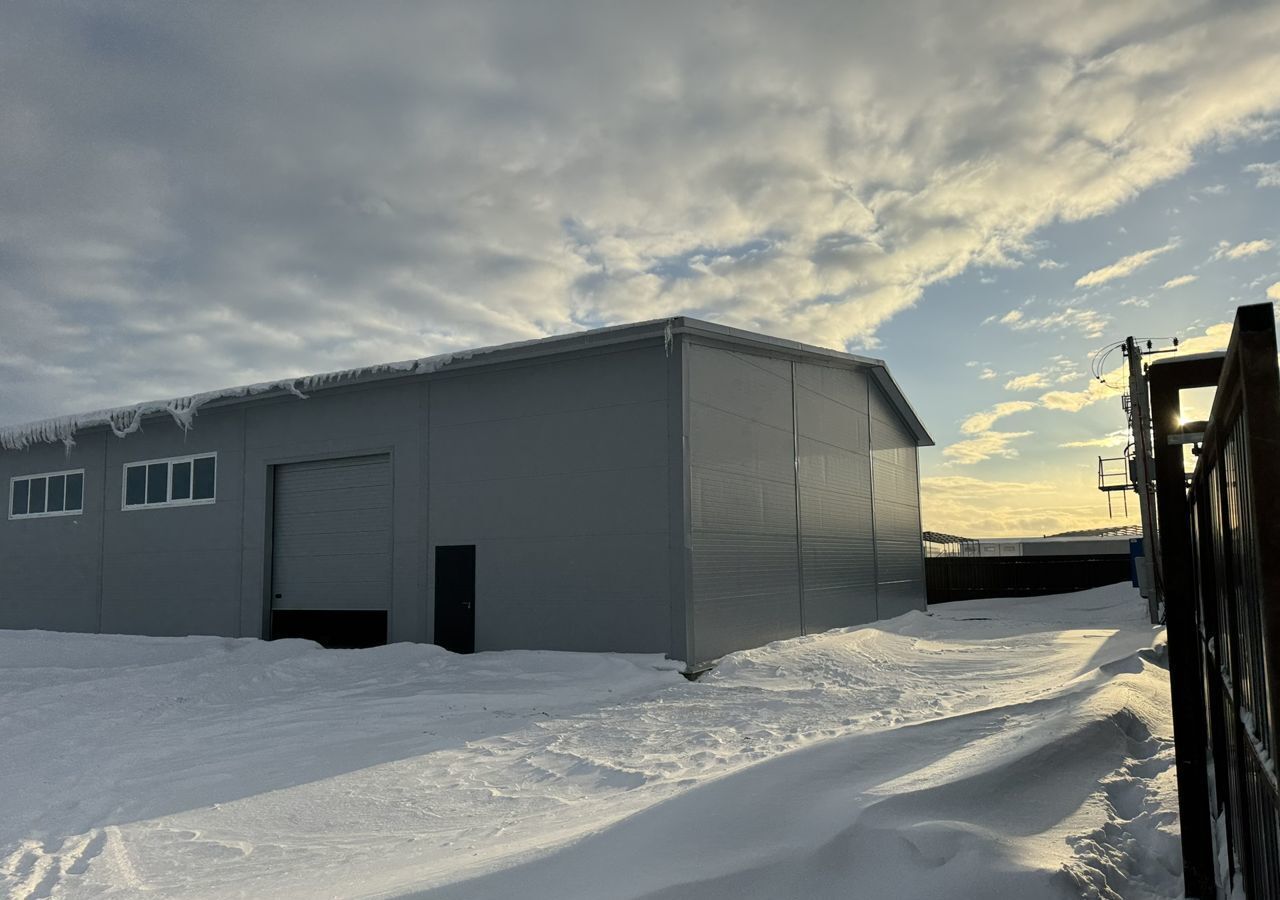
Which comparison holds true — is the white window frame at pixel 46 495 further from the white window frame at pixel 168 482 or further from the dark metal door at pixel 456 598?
the dark metal door at pixel 456 598

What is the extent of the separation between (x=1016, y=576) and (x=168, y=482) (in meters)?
25.8

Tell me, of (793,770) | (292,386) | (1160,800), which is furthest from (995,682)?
(292,386)

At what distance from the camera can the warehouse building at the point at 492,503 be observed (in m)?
13.0

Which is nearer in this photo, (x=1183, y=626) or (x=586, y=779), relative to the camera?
(x=1183, y=626)

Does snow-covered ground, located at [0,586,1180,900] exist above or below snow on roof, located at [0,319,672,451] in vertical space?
below

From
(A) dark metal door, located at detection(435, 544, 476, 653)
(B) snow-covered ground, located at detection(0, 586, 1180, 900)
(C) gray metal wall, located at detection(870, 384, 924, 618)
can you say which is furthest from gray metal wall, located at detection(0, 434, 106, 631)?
(C) gray metal wall, located at detection(870, 384, 924, 618)

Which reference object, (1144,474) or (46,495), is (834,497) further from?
(46,495)

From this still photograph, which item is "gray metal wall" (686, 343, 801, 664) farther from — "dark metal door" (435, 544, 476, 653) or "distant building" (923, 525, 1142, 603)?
"distant building" (923, 525, 1142, 603)

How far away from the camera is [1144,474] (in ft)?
65.7

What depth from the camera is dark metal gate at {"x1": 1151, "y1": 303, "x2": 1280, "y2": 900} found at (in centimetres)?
199

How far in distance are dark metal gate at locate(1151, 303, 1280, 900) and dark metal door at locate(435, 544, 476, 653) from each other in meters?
10.9

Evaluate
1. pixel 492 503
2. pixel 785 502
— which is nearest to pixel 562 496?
pixel 492 503

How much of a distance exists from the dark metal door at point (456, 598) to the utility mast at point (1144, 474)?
1430 cm

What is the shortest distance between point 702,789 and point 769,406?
10728 mm
